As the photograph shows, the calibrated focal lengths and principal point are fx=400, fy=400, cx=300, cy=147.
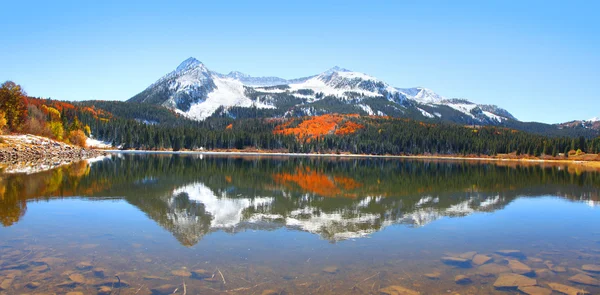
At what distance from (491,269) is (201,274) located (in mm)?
8160

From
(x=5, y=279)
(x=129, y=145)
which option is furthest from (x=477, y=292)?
(x=129, y=145)

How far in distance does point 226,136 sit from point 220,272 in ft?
530

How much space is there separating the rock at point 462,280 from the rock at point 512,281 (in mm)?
653

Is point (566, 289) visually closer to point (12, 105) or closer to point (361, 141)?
point (12, 105)

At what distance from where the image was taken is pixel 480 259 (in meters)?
12.5

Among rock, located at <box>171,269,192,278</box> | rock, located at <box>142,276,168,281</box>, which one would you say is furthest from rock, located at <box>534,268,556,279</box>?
rock, located at <box>142,276,168,281</box>

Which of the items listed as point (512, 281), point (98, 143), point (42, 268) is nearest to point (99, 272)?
point (42, 268)

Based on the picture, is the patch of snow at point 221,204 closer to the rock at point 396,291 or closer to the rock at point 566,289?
the rock at point 396,291

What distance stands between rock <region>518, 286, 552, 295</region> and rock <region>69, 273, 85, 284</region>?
10.7 m

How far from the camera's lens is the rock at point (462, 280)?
34.0 feet

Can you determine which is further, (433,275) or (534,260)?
(534,260)

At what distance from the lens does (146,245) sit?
42.0ft

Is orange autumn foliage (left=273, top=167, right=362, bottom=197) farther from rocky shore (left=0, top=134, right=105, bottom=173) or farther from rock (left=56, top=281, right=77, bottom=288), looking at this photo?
rocky shore (left=0, top=134, right=105, bottom=173)

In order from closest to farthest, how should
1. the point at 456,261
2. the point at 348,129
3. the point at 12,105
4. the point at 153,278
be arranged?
1. the point at 153,278
2. the point at 456,261
3. the point at 12,105
4. the point at 348,129
